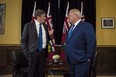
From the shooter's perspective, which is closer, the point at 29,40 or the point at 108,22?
the point at 29,40

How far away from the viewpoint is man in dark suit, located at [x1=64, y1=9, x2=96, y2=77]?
373cm

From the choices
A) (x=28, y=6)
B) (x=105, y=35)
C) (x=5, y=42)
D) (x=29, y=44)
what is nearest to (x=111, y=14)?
(x=105, y=35)

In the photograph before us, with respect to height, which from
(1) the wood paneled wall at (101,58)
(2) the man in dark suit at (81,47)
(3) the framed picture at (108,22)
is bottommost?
(1) the wood paneled wall at (101,58)

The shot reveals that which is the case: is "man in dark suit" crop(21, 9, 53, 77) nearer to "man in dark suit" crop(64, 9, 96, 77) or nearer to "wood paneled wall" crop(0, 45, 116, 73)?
"man in dark suit" crop(64, 9, 96, 77)

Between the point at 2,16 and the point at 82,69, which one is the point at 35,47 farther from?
the point at 2,16

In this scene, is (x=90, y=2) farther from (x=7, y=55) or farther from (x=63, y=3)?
(x=7, y=55)

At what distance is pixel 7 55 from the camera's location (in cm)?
856

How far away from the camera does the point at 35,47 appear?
15.0 feet

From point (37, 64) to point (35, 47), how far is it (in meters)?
0.29

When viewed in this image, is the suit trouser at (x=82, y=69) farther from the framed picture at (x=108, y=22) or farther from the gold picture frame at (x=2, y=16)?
the gold picture frame at (x=2, y=16)

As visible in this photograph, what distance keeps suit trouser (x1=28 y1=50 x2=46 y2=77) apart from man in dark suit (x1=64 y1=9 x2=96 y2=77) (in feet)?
2.75

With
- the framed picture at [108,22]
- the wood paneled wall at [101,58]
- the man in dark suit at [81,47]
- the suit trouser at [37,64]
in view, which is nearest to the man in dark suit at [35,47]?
the suit trouser at [37,64]

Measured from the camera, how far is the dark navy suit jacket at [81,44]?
3.73 m

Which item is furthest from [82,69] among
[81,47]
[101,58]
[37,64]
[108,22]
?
[108,22]
